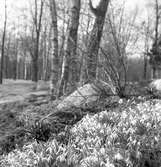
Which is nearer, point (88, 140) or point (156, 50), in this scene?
point (88, 140)

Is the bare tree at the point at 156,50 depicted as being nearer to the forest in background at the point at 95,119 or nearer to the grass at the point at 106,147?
the forest in background at the point at 95,119

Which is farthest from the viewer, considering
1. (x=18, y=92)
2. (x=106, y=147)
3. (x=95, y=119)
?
(x=18, y=92)

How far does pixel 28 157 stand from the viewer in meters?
2.60

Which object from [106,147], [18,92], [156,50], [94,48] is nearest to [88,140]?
[106,147]

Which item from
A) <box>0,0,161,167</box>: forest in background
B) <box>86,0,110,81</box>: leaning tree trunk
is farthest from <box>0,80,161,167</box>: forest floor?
<box>86,0,110,81</box>: leaning tree trunk

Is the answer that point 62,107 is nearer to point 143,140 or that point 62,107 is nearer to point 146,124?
point 146,124

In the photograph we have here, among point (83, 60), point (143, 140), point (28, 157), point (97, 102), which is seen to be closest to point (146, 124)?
point (143, 140)

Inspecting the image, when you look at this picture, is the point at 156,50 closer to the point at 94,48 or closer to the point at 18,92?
the point at 18,92

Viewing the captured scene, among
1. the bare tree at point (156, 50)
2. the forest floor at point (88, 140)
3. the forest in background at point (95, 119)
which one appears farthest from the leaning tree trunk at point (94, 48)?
the bare tree at point (156, 50)

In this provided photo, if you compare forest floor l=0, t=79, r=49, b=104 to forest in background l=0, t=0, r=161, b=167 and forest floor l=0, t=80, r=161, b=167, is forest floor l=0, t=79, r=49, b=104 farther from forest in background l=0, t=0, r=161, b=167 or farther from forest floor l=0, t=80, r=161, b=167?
forest floor l=0, t=80, r=161, b=167

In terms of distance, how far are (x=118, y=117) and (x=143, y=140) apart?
1049 millimetres

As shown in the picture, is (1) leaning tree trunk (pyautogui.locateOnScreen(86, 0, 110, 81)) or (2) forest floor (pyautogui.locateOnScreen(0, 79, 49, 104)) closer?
(1) leaning tree trunk (pyautogui.locateOnScreen(86, 0, 110, 81))

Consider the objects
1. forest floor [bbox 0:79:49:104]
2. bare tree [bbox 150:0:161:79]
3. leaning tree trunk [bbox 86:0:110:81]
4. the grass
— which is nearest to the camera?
the grass

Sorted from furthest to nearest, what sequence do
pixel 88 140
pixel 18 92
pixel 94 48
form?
pixel 18 92 → pixel 94 48 → pixel 88 140
